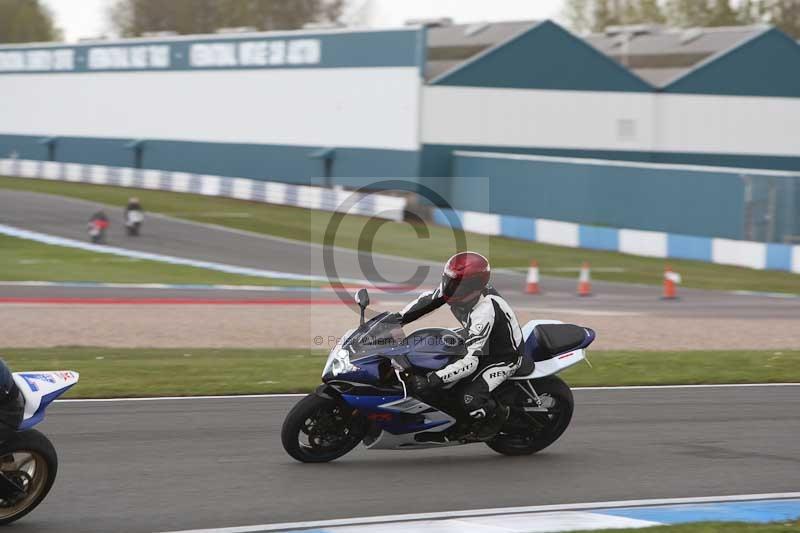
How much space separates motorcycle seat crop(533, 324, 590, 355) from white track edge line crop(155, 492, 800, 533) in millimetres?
1671

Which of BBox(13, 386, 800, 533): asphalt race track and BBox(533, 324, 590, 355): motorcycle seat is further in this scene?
BBox(533, 324, 590, 355): motorcycle seat

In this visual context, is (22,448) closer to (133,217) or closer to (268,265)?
(268,265)

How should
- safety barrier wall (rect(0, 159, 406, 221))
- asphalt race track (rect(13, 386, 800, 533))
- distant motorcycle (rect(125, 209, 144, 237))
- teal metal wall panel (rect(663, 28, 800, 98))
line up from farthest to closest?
teal metal wall panel (rect(663, 28, 800, 98))
safety barrier wall (rect(0, 159, 406, 221))
distant motorcycle (rect(125, 209, 144, 237))
asphalt race track (rect(13, 386, 800, 533))

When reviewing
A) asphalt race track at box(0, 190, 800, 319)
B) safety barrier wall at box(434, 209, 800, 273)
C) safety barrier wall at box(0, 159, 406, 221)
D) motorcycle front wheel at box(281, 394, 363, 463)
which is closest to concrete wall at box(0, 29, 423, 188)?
safety barrier wall at box(0, 159, 406, 221)

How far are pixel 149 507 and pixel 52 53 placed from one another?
192ft

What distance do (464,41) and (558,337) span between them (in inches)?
1506

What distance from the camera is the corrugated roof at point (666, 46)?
47812mm

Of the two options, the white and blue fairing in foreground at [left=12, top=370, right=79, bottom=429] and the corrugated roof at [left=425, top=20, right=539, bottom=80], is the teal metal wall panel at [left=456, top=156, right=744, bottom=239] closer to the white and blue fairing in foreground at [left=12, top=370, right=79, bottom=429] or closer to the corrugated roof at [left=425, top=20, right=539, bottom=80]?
the corrugated roof at [left=425, top=20, right=539, bottom=80]

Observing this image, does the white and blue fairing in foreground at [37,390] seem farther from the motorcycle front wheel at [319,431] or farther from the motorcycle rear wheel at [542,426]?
the motorcycle rear wheel at [542,426]

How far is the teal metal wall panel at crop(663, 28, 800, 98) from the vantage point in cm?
4628

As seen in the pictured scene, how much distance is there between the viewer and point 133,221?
34188 millimetres

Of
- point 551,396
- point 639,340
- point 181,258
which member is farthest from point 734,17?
point 551,396

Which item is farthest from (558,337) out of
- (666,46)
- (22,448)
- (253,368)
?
(666,46)

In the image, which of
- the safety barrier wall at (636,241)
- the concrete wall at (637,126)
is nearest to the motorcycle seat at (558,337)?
the safety barrier wall at (636,241)
